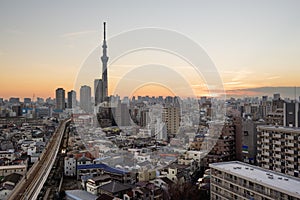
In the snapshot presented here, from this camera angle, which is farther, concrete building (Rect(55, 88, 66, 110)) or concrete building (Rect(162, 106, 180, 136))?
concrete building (Rect(55, 88, 66, 110))

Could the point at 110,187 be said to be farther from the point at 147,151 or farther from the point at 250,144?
the point at 250,144

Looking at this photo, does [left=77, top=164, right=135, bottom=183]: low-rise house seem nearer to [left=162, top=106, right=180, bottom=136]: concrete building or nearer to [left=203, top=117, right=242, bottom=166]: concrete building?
[left=203, top=117, right=242, bottom=166]: concrete building

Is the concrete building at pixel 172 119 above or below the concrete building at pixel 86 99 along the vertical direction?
below

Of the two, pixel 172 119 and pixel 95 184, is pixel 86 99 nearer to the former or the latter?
pixel 172 119

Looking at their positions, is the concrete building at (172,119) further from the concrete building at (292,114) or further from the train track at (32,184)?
the train track at (32,184)

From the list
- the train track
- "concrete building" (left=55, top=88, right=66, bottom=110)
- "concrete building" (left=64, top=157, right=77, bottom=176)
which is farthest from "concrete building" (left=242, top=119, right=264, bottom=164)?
"concrete building" (left=55, top=88, right=66, bottom=110)

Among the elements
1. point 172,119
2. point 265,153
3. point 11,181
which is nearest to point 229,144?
point 265,153

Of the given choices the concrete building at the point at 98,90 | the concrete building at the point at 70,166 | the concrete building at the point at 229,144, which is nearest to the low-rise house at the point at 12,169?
the concrete building at the point at 70,166
